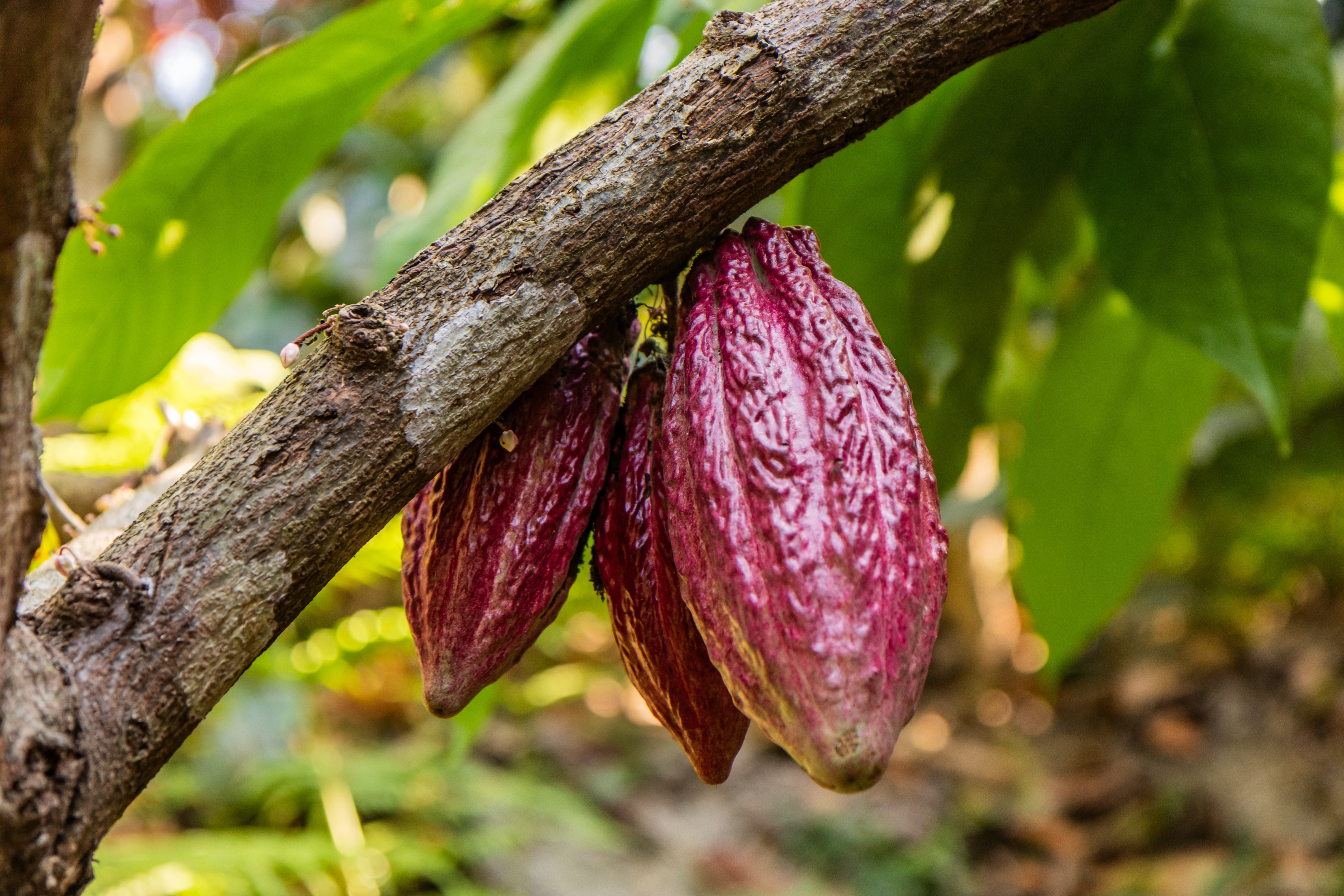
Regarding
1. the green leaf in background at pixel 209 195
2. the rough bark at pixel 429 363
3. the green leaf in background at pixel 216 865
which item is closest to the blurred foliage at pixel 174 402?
the green leaf in background at pixel 209 195

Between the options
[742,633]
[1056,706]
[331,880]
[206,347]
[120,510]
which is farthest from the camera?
[1056,706]

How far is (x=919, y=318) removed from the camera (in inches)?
40.5

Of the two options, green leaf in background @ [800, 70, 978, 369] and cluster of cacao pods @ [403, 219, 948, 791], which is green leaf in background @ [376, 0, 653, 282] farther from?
cluster of cacao pods @ [403, 219, 948, 791]

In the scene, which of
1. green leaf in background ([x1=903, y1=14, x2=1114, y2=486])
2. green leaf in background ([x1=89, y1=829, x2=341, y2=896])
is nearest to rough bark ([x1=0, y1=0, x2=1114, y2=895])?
green leaf in background ([x1=903, y1=14, x2=1114, y2=486])

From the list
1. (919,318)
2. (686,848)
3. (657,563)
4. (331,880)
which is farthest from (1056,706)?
(657,563)

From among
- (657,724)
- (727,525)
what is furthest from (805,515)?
(657,724)

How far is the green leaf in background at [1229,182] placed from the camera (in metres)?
0.84

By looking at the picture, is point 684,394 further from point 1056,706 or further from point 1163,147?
point 1056,706

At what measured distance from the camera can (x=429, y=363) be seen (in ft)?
1.78

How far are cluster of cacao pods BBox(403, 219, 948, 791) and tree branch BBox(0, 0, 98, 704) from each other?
24 centimetres

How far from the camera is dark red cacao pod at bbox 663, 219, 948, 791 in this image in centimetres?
48

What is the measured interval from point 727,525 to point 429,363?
18 centimetres

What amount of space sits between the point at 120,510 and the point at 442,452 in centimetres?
44

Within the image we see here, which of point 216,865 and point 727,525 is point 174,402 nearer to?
point 216,865
